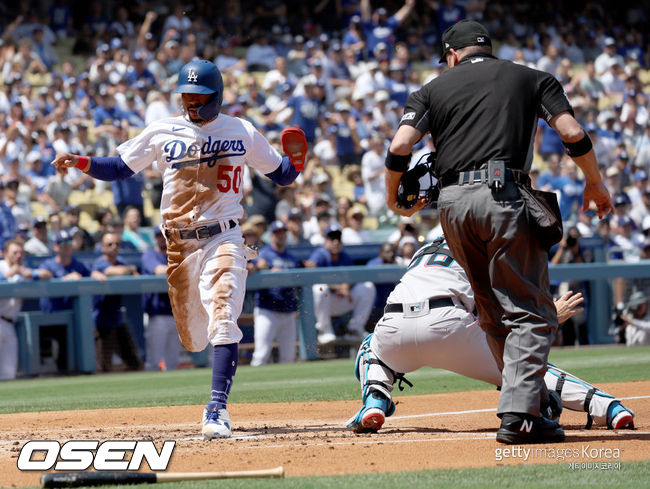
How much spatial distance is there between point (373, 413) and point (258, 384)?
15.2 feet

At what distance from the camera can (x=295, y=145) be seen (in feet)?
20.8

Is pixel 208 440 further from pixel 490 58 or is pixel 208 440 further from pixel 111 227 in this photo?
pixel 111 227

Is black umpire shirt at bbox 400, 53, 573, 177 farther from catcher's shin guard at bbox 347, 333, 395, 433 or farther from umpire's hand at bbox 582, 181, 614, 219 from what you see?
catcher's shin guard at bbox 347, 333, 395, 433

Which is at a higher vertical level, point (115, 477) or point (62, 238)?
point (115, 477)

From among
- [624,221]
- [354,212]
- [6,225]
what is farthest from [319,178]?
[6,225]

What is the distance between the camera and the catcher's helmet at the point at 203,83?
588 cm

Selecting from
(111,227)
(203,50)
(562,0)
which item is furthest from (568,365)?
(562,0)

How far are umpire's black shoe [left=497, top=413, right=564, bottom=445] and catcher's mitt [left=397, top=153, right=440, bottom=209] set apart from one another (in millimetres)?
1224

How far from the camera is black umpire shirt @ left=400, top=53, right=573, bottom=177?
491 cm

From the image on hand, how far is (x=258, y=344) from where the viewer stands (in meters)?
12.2

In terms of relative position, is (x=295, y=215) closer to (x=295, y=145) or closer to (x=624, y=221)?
(x=624, y=221)

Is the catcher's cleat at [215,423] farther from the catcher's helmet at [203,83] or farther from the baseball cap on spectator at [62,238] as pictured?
the baseball cap on spectator at [62,238]

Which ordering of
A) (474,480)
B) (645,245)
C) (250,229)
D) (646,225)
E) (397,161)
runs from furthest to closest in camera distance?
1. (646,225)
2. (645,245)
3. (250,229)
4. (397,161)
5. (474,480)

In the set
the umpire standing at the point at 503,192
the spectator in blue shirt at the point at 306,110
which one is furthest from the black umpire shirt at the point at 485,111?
the spectator in blue shirt at the point at 306,110
